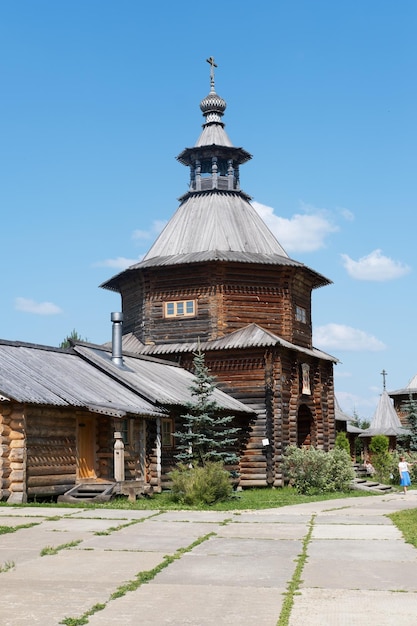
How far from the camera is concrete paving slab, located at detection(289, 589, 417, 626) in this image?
7094 millimetres

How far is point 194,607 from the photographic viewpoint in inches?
299

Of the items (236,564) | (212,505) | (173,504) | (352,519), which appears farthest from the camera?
(212,505)

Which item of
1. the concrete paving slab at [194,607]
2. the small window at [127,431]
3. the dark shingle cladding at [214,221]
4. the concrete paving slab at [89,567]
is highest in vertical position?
the dark shingle cladding at [214,221]

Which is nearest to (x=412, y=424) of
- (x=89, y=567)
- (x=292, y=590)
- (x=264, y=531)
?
(x=264, y=531)

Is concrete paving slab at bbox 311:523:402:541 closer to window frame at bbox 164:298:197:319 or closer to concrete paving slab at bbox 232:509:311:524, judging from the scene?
concrete paving slab at bbox 232:509:311:524

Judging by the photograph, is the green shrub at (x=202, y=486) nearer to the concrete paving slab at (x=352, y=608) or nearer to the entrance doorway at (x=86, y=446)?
the entrance doorway at (x=86, y=446)

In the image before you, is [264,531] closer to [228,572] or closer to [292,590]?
[228,572]

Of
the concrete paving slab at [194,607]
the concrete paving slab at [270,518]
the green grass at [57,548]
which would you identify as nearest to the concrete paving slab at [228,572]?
the concrete paving slab at [194,607]

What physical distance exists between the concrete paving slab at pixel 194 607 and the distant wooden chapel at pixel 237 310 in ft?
74.5

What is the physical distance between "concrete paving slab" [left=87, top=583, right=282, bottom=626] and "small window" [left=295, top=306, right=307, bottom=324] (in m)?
27.2

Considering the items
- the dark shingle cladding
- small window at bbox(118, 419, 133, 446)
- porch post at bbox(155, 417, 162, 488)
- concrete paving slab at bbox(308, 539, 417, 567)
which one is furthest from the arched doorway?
concrete paving slab at bbox(308, 539, 417, 567)

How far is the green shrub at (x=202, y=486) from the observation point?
64.4 ft

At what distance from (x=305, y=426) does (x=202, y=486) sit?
58.8ft

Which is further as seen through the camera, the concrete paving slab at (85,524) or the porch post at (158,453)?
the porch post at (158,453)
